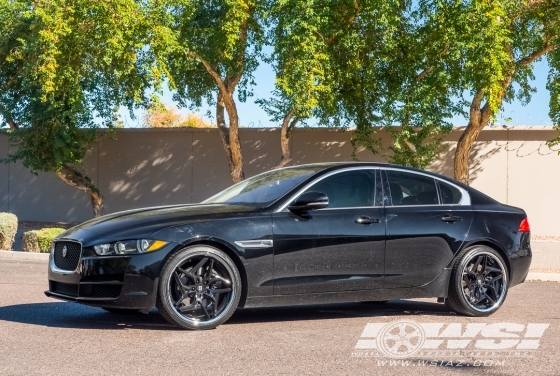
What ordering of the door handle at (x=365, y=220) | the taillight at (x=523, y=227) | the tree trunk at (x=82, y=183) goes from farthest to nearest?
1. the tree trunk at (x=82, y=183)
2. the taillight at (x=523, y=227)
3. the door handle at (x=365, y=220)

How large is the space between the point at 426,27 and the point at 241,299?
1299cm

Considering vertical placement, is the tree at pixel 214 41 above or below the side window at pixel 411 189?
above

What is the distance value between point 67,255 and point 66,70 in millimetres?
13263

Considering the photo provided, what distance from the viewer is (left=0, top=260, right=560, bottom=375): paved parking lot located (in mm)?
6371

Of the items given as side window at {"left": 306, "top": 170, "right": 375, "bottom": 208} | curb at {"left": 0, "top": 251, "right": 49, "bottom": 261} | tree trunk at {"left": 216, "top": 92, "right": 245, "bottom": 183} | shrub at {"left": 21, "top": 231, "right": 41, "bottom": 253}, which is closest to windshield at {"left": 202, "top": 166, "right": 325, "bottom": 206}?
side window at {"left": 306, "top": 170, "right": 375, "bottom": 208}

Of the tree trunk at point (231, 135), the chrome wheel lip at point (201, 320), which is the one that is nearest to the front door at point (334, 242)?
the chrome wheel lip at point (201, 320)

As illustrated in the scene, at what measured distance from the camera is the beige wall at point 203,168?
23.7 meters

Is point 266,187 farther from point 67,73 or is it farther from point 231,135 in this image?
point 231,135

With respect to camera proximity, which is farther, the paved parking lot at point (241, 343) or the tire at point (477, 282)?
the tire at point (477, 282)

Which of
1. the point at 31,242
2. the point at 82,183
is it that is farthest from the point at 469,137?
the point at 82,183

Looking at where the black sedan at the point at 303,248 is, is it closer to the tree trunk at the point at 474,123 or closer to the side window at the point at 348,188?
the side window at the point at 348,188

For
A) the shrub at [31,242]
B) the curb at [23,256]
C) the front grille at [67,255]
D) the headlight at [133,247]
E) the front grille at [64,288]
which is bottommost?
the curb at [23,256]

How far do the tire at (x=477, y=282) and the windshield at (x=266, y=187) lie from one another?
5.80ft

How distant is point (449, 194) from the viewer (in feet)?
30.8
